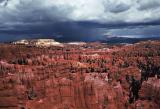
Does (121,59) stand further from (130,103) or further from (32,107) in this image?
(32,107)

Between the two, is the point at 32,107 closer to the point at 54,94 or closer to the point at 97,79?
the point at 54,94

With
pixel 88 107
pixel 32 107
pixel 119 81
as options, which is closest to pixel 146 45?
pixel 119 81

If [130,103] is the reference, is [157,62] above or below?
above

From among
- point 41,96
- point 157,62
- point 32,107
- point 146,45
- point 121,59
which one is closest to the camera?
point 32,107

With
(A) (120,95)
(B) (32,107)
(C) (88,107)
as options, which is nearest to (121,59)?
(A) (120,95)

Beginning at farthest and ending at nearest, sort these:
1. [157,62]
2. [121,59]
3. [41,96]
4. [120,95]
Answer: [121,59]
[157,62]
[120,95]
[41,96]

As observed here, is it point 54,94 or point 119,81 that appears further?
point 119,81
